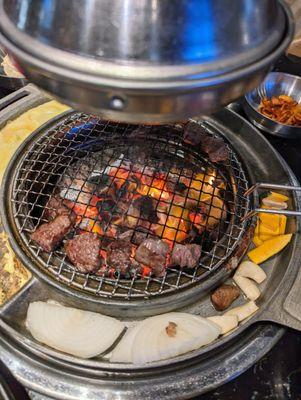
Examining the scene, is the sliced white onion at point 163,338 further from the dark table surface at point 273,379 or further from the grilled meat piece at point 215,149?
the grilled meat piece at point 215,149

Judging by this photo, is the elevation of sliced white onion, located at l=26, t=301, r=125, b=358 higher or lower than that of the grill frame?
lower

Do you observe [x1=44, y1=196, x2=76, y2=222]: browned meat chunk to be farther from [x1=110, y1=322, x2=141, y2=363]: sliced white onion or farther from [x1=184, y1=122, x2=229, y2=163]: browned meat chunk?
[x1=184, y1=122, x2=229, y2=163]: browned meat chunk

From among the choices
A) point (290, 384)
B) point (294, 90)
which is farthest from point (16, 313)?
point (294, 90)

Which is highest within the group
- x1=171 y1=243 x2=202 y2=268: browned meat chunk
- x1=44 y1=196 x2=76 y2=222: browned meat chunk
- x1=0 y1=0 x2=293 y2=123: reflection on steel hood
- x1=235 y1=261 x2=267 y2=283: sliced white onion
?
x1=0 y1=0 x2=293 y2=123: reflection on steel hood

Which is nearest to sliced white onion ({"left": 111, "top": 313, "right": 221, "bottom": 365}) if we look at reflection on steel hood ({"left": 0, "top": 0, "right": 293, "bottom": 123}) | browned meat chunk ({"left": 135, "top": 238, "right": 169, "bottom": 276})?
browned meat chunk ({"left": 135, "top": 238, "right": 169, "bottom": 276})

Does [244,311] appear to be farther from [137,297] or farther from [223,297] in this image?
[137,297]

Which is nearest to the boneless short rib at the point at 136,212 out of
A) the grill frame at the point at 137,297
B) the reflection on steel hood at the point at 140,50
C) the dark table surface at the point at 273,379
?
the grill frame at the point at 137,297
